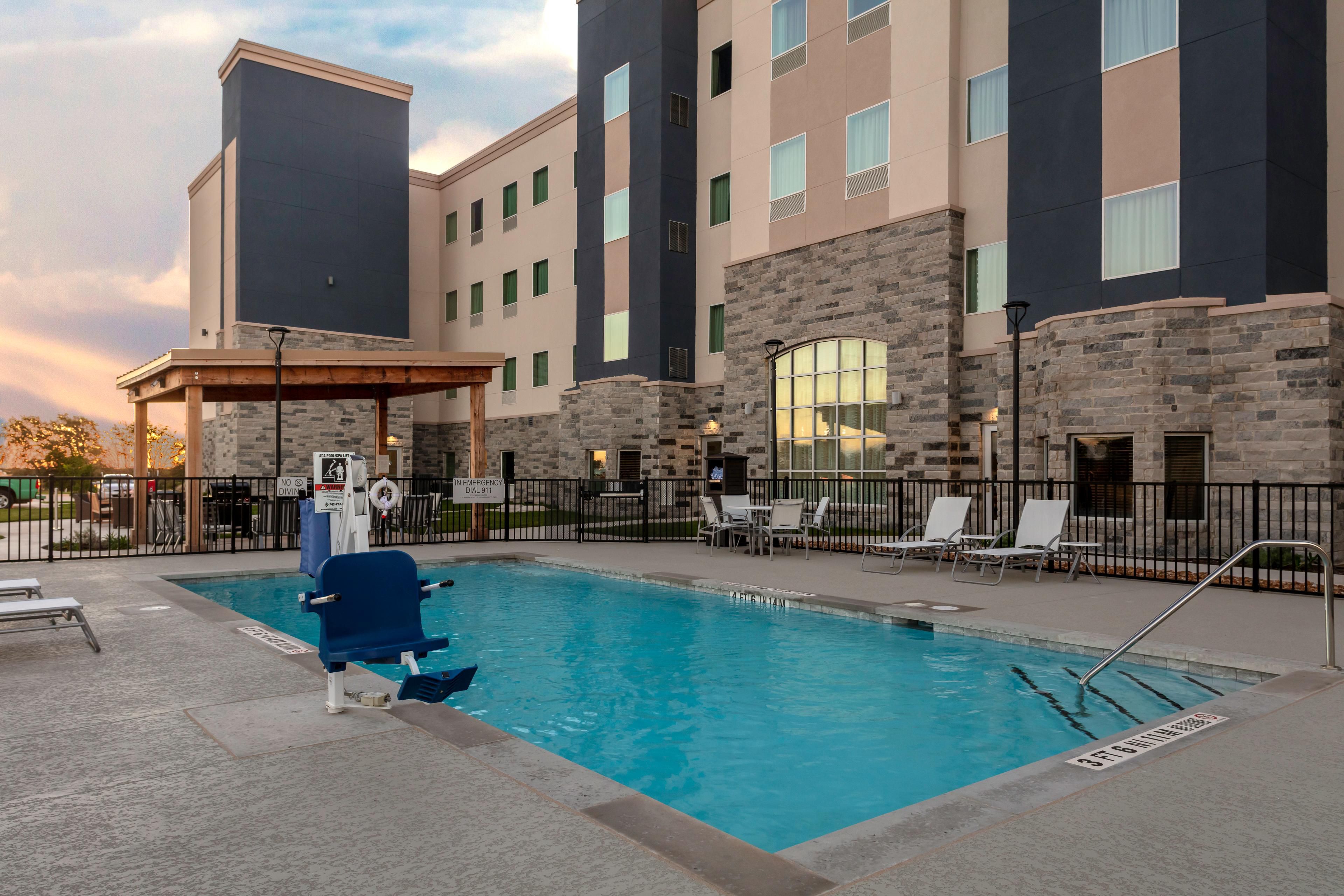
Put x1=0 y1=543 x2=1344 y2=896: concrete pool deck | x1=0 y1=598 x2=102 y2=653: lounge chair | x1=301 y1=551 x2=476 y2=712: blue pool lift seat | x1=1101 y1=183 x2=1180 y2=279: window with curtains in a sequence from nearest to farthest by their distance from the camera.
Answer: x1=0 y1=543 x2=1344 y2=896: concrete pool deck < x1=301 y1=551 x2=476 y2=712: blue pool lift seat < x1=0 y1=598 x2=102 y2=653: lounge chair < x1=1101 y1=183 x2=1180 y2=279: window with curtains

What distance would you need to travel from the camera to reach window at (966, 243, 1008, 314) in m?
17.4

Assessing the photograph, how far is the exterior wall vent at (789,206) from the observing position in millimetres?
21078

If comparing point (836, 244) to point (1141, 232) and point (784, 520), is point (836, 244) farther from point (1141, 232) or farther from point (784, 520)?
point (784, 520)

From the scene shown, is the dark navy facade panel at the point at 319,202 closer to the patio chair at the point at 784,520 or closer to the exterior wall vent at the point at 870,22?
the exterior wall vent at the point at 870,22

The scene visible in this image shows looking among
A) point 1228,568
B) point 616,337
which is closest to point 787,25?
point 616,337

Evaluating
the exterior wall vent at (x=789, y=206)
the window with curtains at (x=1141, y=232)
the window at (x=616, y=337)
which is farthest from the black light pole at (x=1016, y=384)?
the window at (x=616, y=337)

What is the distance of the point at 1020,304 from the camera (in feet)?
44.9

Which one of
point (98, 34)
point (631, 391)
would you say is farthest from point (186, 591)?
point (98, 34)

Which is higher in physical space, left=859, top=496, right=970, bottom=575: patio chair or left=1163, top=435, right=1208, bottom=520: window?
left=1163, top=435, right=1208, bottom=520: window

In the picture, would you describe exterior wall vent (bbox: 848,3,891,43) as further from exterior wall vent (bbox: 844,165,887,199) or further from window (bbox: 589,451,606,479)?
window (bbox: 589,451,606,479)

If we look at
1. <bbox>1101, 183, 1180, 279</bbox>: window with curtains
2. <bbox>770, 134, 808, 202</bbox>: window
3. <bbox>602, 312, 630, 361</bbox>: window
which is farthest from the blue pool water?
<bbox>602, 312, 630, 361</bbox>: window

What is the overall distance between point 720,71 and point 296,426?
19.5 meters

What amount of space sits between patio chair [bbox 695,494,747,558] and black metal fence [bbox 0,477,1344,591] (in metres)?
1.21

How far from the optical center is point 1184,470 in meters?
13.9
